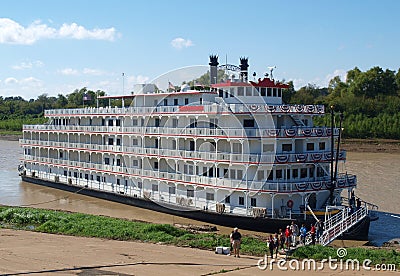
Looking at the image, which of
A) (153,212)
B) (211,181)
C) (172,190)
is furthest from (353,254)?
(153,212)

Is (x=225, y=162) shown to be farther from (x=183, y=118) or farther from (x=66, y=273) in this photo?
(x=66, y=273)

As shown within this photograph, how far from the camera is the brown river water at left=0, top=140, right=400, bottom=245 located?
32.3m

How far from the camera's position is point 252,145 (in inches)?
1180

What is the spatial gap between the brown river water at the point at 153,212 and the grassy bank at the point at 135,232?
4.30 m

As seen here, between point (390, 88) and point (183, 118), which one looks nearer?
point (183, 118)

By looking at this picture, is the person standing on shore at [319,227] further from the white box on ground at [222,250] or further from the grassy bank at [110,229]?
the white box on ground at [222,250]

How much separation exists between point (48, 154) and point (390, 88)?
244 ft

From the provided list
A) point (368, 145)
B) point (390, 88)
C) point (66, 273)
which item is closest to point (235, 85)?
point (66, 273)

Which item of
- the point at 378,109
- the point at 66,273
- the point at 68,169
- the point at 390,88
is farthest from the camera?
the point at 390,88

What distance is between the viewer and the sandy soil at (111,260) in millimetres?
19219

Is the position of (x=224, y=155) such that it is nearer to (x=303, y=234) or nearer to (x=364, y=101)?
(x=303, y=234)

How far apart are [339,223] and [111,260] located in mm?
11956

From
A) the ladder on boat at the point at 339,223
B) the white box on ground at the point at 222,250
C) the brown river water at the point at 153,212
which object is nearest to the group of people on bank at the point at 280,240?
the white box on ground at the point at 222,250

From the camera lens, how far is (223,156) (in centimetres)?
3095
